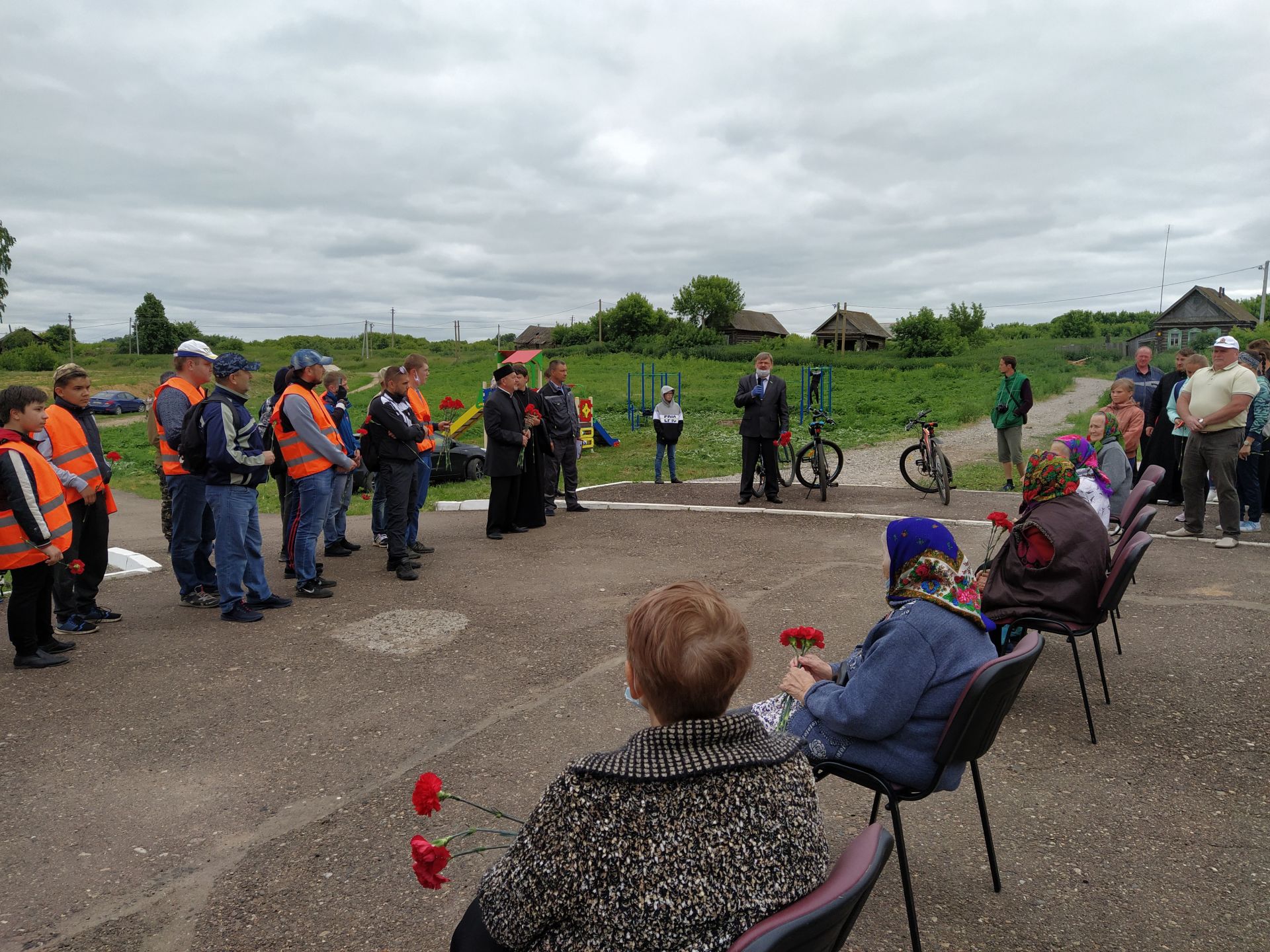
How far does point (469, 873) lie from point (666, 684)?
6.06ft

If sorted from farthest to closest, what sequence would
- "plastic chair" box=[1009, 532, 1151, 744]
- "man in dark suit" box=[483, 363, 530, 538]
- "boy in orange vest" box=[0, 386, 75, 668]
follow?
1. "man in dark suit" box=[483, 363, 530, 538]
2. "boy in orange vest" box=[0, 386, 75, 668]
3. "plastic chair" box=[1009, 532, 1151, 744]

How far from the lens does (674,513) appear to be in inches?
412

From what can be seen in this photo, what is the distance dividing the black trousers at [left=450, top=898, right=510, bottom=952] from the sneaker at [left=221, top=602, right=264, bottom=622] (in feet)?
15.9

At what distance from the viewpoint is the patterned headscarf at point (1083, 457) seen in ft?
17.3

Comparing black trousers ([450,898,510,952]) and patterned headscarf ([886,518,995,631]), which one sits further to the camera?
patterned headscarf ([886,518,995,631])

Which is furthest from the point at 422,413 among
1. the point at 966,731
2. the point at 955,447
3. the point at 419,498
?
the point at 955,447

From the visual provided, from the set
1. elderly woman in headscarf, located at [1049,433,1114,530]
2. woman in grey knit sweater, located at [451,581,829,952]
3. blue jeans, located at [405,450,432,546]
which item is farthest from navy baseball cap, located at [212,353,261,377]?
elderly woman in headscarf, located at [1049,433,1114,530]

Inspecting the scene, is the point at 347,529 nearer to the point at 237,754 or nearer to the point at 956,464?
the point at 237,754

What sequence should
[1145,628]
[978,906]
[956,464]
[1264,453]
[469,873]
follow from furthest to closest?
[956,464], [1264,453], [1145,628], [469,873], [978,906]

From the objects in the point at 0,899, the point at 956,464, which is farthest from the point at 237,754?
the point at 956,464

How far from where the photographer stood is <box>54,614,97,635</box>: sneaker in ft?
19.4

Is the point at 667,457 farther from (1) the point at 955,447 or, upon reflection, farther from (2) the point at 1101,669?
(2) the point at 1101,669

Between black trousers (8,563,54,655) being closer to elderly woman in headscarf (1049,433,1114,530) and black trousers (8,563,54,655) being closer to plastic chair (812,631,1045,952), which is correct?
plastic chair (812,631,1045,952)

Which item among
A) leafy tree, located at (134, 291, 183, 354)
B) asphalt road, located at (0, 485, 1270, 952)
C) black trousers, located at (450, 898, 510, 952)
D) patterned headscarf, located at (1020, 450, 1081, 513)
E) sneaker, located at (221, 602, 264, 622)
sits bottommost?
asphalt road, located at (0, 485, 1270, 952)
